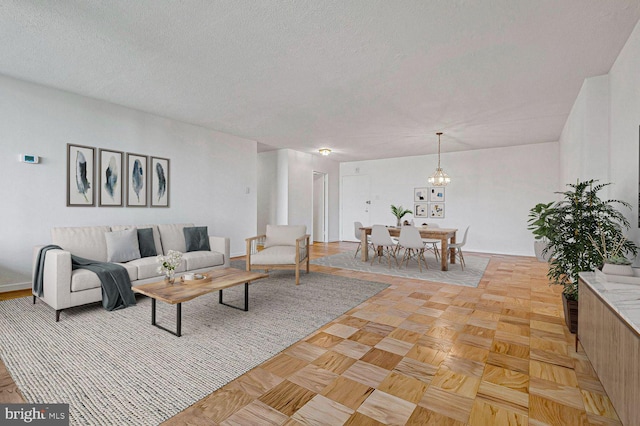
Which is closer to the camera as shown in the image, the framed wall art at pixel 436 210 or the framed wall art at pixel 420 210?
the framed wall art at pixel 436 210

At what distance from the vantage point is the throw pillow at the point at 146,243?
4.11 m

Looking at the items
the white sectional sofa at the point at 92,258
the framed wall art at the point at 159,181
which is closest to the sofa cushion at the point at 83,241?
the white sectional sofa at the point at 92,258

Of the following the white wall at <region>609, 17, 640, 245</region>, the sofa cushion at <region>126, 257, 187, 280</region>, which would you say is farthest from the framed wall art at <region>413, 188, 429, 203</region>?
the sofa cushion at <region>126, 257, 187, 280</region>

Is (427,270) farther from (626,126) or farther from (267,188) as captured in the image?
(267,188)

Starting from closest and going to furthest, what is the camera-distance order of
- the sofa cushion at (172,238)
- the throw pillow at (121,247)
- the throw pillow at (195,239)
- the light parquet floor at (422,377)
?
1. the light parquet floor at (422,377)
2. the throw pillow at (121,247)
3. the sofa cushion at (172,238)
4. the throw pillow at (195,239)

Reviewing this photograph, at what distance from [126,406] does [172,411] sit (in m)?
0.27

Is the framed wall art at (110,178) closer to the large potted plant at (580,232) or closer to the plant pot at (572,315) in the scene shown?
the large potted plant at (580,232)

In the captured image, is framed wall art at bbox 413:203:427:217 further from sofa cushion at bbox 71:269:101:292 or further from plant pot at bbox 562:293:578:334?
sofa cushion at bbox 71:269:101:292

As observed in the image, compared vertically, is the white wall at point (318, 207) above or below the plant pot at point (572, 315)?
above

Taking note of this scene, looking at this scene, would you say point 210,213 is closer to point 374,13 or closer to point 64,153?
point 64,153

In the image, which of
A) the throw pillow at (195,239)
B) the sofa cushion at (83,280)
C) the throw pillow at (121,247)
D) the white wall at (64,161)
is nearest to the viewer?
the sofa cushion at (83,280)

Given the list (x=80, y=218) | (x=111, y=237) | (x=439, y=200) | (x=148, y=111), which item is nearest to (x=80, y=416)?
(x=111, y=237)

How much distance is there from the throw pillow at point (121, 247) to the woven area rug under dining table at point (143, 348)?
70 cm

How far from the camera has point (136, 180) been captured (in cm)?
479
